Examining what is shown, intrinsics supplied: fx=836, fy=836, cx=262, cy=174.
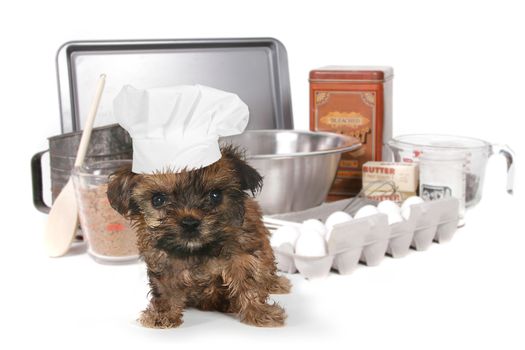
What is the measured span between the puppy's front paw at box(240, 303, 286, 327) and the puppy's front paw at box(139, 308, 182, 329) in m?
0.14

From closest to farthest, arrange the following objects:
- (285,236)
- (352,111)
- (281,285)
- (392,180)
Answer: (281,285) < (285,236) < (392,180) < (352,111)

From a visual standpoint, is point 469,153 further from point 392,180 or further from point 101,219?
point 101,219

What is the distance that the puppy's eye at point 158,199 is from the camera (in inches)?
60.6

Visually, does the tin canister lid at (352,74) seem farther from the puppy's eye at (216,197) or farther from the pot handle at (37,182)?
the puppy's eye at (216,197)

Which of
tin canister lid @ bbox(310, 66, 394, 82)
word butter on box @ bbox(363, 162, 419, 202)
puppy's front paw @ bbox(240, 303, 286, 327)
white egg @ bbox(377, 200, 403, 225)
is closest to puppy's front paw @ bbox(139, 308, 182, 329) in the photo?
puppy's front paw @ bbox(240, 303, 286, 327)

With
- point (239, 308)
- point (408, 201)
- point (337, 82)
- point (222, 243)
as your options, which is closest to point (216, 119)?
point (222, 243)

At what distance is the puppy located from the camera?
1.52 m

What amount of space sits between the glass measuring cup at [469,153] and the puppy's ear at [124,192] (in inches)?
48.3

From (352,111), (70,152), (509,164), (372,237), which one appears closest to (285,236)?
(372,237)

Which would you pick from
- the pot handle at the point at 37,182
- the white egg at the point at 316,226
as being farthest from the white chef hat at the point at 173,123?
the pot handle at the point at 37,182

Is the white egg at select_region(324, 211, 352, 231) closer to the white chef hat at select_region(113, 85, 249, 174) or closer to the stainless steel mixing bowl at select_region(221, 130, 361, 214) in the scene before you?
the stainless steel mixing bowl at select_region(221, 130, 361, 214)

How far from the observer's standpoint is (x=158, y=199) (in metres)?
1.54

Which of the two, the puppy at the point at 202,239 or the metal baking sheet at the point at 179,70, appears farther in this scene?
the metal baking sheet at the point at 179,70

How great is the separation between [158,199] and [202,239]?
0.37 ft
